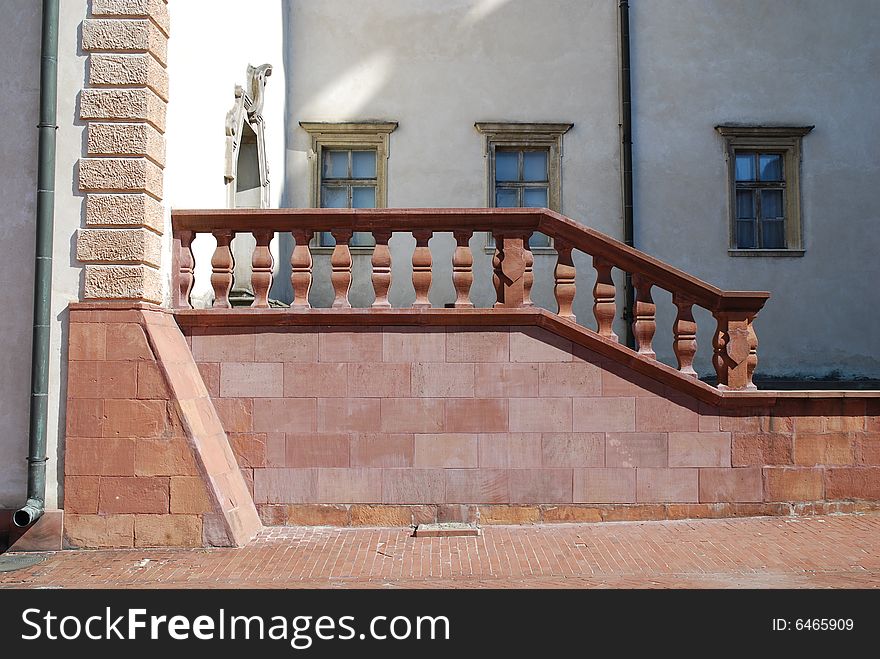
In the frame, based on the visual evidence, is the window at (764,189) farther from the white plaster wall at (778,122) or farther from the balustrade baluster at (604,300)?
the balustrade baluster at (604,300)

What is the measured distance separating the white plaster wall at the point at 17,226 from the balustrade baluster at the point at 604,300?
15.5 feet

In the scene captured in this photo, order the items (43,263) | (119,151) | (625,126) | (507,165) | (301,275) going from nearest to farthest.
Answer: (43,263) < (119,151) < (301,275) < (625,126) < (507,165)

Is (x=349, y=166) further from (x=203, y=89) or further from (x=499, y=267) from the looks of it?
(x=499, y=267)

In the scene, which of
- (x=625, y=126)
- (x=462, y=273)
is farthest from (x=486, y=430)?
(x=625, y=126)

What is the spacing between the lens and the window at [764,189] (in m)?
12.5

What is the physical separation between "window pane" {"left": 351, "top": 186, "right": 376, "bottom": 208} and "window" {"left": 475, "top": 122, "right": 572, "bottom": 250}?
1776 millimetres

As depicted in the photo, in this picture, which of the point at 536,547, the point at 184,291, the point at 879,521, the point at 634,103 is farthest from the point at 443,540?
the point at 634,103

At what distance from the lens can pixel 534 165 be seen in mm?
12695

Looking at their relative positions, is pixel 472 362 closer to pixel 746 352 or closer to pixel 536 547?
pixel 536 547

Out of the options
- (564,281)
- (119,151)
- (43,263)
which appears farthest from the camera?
(564,281)

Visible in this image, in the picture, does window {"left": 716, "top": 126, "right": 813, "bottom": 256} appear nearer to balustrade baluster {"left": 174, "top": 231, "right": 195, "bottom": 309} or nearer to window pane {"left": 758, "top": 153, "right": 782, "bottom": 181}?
window pane {"left": 758, "top": 153, "right": 782, "bottom": 181}

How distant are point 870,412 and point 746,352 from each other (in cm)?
120

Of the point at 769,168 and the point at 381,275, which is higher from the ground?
the point at 769,168

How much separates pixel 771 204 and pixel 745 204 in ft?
1.34
